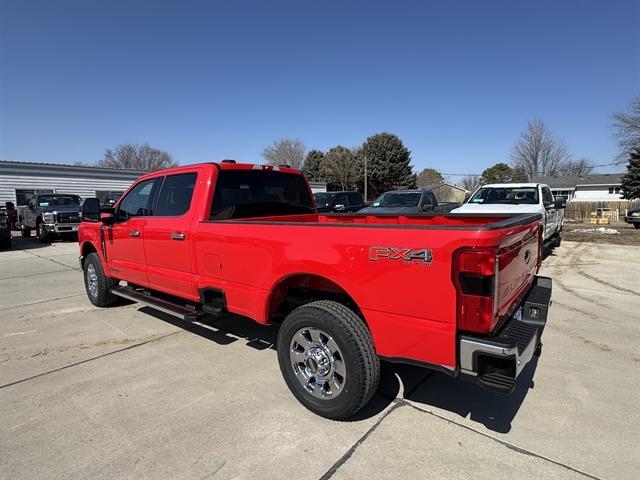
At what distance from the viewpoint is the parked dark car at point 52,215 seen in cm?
1552

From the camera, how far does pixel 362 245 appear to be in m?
2.64

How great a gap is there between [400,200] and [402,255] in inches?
453

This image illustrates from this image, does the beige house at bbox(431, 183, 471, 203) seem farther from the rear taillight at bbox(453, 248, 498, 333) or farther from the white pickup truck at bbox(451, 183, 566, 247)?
the rear taillight at bbox(453, 248, 498, 333)

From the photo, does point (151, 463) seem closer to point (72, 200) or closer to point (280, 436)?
point (280, 436)

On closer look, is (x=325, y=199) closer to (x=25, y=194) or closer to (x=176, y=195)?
(x=176, y=195)

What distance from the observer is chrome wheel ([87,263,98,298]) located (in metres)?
6.07

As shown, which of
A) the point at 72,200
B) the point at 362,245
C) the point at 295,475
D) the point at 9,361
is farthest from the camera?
the point at 72,200

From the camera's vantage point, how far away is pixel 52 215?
15406 mm

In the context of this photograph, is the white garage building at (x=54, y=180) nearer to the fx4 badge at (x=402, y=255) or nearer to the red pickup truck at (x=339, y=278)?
the red pickup truck at (x=339, y=278)

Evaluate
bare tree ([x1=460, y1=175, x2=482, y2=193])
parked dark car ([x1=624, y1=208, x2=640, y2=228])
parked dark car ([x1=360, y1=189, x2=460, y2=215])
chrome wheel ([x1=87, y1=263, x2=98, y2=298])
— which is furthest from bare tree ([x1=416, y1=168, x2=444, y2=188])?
chrome wheel ([x1=87, y1=263, x2=98, y2=298])

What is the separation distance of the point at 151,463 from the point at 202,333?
238 cm

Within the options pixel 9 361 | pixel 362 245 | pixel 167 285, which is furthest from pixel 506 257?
pixel 9 361

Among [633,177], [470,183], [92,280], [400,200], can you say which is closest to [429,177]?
[470,183]

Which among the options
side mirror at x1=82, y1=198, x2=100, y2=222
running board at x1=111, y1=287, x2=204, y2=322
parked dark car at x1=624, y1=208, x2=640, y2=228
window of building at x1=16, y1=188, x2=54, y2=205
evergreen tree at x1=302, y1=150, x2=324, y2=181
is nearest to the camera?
running board at x1=111, y1=287, x2=204, y2=322
